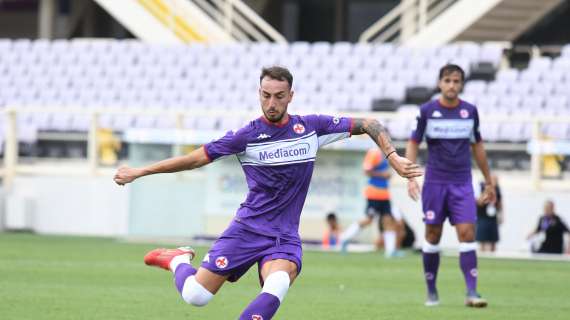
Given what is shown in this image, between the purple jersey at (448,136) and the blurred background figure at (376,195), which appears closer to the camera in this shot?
the purple jersey at (448,136)

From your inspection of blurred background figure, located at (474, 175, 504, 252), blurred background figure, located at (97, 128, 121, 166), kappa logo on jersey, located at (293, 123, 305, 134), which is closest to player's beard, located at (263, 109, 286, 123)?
kappa logo on jersey, located at (293, 123, 305, 134)

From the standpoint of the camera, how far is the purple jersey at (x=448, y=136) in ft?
43.1

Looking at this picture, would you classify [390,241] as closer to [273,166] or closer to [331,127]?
[331,127]

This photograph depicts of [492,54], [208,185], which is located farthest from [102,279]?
[492,54]

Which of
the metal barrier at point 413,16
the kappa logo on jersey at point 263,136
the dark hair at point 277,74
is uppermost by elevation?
the metal barrier at point 413,16

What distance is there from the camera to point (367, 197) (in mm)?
21906

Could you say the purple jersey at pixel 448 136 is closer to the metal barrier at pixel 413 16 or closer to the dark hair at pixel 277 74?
the dark hair at pixel 277 74

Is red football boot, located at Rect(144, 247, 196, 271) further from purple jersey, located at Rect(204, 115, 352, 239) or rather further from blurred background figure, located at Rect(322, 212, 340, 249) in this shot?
blurred background figure, located at Rect(322, 212, 340, 249)

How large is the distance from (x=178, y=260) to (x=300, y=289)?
545cm

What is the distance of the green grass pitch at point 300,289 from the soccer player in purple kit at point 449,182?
0.44 meters

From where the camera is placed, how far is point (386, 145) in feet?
29.7

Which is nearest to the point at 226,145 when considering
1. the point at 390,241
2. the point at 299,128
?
the point at 299,128

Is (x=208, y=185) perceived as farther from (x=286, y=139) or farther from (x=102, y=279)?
(x=286, y=139)

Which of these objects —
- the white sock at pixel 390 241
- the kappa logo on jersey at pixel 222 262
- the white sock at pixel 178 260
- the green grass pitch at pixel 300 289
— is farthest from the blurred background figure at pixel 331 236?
the kappa logo on jersey at pixel 222 262
